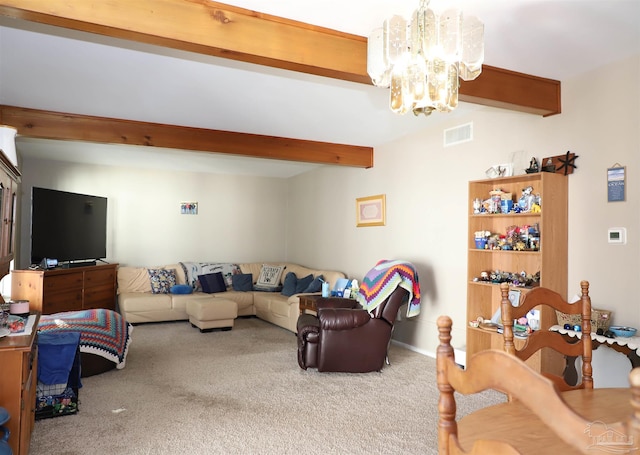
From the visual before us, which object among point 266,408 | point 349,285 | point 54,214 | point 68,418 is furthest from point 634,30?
point 54,214

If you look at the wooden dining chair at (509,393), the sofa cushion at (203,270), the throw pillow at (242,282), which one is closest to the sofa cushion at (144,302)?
the sofa cushion at (203,270)

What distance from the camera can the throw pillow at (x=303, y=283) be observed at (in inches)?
261

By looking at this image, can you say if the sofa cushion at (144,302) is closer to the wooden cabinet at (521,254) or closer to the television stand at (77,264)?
the television stand at (77,264)

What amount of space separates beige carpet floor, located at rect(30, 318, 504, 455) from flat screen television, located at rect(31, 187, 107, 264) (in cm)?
202

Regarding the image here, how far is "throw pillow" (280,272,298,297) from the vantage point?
6.79 meters

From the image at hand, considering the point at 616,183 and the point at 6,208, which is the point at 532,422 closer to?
the point at 616,183

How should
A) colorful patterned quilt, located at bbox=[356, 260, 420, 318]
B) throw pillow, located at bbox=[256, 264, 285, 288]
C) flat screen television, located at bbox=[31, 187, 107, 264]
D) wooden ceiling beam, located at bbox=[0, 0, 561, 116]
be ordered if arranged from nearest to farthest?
wooden ceiling beam, located at bbox=[0, 0, 561, 116], colorful patterned quilt, located at bbox=[356, 260, 420, 318], flat screen television, located at bbox=[31, 187, 107, 264], throw pillow, located at bbox=[256, 264, 285, 288]

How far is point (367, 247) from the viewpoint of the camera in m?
6.02

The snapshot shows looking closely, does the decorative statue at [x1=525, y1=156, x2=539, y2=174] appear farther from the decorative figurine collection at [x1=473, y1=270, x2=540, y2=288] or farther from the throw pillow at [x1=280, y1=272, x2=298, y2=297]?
the throw pillow at [x1=280, y1=272, x2=298, y2=297]

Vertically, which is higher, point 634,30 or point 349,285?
point 634,30

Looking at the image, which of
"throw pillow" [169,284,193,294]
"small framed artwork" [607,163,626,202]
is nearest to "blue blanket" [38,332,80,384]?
"throw pillow" [169,284,193,294]

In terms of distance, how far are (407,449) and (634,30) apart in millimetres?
2755

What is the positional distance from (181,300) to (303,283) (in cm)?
174

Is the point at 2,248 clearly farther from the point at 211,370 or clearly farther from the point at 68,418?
the point at 211,370
